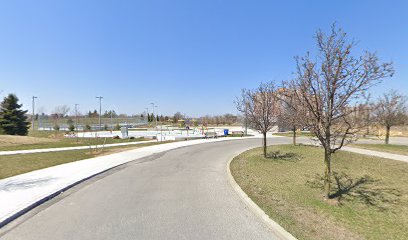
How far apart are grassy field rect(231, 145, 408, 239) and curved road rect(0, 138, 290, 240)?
0.82m

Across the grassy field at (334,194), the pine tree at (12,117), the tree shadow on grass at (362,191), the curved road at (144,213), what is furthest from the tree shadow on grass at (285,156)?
the pine tree at (12,117)

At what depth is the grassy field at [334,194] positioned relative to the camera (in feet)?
17.0

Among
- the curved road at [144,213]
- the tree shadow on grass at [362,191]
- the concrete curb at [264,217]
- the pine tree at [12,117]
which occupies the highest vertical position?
the pine tree at [12,117]

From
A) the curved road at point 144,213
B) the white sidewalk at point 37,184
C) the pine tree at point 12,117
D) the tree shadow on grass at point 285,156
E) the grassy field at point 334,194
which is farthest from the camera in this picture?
the pine tree at point 12,117

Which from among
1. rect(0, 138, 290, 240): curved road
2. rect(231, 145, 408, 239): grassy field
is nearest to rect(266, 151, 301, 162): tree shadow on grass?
rect(231, 145, 408, 239): grassy field

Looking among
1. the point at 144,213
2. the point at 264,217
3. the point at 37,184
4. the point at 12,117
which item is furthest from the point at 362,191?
the point at 12,117

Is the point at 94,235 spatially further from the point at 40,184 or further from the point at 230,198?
the point at 40,184

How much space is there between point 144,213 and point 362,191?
7385 mm

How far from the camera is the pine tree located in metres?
34.1

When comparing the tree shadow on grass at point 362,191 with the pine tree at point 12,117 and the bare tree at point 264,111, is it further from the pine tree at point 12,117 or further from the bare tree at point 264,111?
the pine tree at point 12,117

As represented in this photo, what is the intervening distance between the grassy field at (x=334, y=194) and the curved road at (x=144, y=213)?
2.70ft

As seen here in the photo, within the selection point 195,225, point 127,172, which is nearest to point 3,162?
point 127,172

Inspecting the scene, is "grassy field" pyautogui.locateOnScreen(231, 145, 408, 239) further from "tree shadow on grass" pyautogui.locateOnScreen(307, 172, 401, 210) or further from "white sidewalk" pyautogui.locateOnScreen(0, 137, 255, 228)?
"white sidewalk" pyautogui.locateOnScreen(0, 137, 255, 228)

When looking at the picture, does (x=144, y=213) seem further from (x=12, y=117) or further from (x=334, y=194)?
(x=12, y=117)
